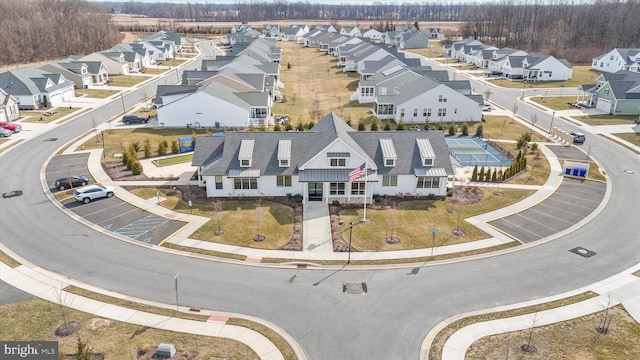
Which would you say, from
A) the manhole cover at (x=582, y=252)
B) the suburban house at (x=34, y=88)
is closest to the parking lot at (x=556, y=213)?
the manhole cover at (x=582, y=252)

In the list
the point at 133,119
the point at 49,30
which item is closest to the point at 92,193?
the point at 133,119

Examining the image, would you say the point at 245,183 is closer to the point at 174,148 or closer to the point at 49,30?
the point at 174,148

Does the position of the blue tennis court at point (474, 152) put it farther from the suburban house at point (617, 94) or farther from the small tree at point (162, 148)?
the small tree at point (162, 148)

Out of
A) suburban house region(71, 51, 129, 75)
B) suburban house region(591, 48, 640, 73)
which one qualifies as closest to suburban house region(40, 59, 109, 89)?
suburban house region(71, 51, 129, 75)

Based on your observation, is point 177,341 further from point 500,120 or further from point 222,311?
point 500,120

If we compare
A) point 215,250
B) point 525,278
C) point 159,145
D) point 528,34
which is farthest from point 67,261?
point 528,34

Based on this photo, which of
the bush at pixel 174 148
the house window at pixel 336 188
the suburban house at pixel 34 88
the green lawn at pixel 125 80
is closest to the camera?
the house window at pixel 336 188
